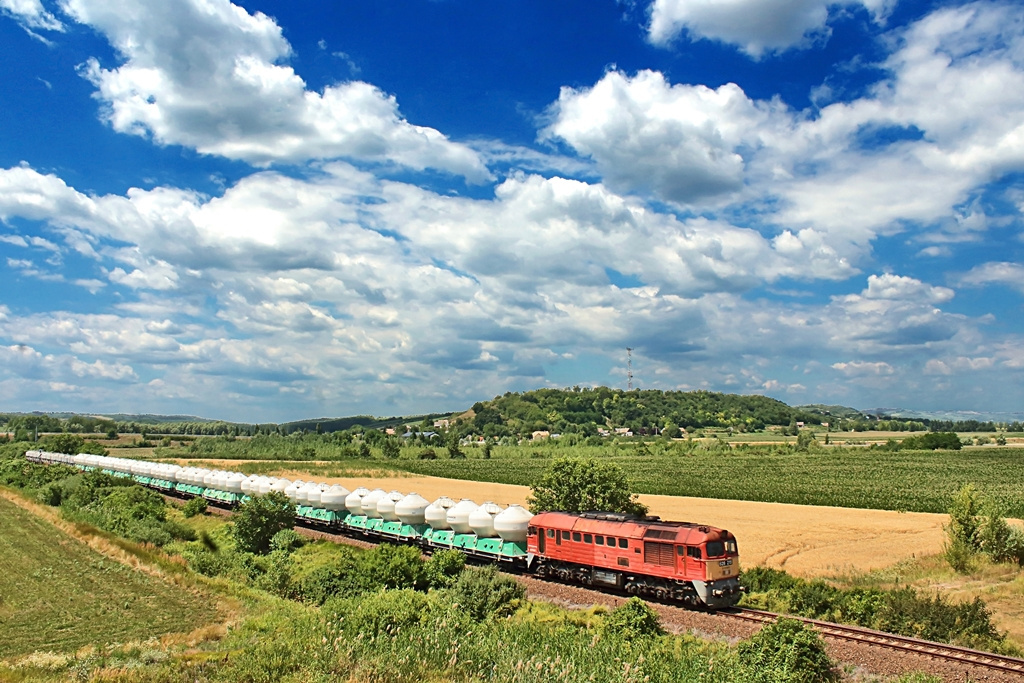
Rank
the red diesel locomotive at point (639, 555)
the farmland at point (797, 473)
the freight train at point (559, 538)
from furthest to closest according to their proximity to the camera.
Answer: the farmland at point (797, 473)
the freight train at point (559, 538)
the red diesel locomotive at point (639, 555)

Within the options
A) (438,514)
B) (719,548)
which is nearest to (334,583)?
(438,514)

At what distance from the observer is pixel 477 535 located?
36219mm

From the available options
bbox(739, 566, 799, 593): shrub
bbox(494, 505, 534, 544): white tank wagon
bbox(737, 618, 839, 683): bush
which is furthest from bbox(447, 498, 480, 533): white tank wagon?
bbox(737, 618, 839, 683): bush

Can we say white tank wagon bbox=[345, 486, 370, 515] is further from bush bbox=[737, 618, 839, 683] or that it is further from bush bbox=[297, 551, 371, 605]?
bush bbox=[737, 618, 839, 683]

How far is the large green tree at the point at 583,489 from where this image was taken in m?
39.2

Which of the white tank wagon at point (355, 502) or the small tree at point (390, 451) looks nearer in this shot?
the white tank wagon at point (355, 502)

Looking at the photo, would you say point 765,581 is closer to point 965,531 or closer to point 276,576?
point 965,531

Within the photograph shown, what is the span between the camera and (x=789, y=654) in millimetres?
17453

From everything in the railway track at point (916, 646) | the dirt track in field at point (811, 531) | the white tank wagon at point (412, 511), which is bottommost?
the dirt track in field at point (811, 531)

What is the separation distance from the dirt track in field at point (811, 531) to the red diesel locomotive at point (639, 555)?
37.5 feet

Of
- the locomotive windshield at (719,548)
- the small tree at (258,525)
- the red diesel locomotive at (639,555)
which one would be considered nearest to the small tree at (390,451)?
the small tree at (258,525)

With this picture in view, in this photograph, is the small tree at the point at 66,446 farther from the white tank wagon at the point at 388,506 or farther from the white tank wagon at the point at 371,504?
the white tank wagon at the point at 388,506

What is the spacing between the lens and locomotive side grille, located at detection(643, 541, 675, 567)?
2680 centimetres

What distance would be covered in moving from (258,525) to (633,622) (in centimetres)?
2925
